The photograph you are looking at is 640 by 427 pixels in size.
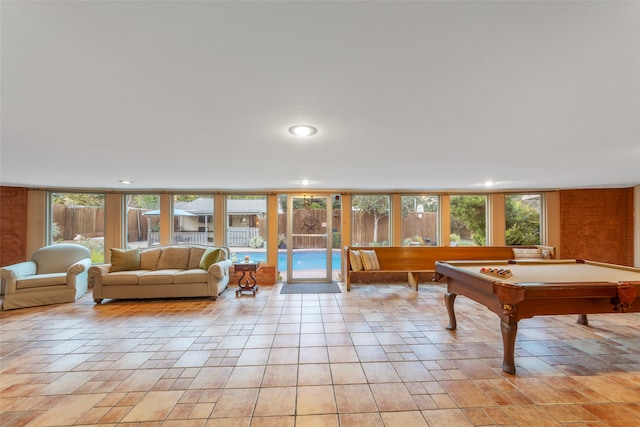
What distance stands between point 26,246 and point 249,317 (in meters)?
5.18

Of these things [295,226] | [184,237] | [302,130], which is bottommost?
[184,237]

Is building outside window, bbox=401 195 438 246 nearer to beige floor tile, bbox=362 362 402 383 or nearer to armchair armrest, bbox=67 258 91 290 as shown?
beige floor tile, bbox=362 362 402 383

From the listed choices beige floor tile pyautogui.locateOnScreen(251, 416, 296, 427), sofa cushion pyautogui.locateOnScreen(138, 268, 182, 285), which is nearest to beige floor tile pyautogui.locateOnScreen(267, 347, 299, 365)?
beige floor tile pyautogui.locateOnScreen(251, 416, 296, 427)

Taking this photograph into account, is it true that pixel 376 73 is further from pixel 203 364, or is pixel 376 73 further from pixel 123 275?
pixel 123 275

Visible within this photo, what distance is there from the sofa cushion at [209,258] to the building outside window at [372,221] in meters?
3.06

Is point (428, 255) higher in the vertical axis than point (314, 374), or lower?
higher

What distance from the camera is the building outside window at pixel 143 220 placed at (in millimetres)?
6125

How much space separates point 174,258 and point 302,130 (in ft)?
14.0

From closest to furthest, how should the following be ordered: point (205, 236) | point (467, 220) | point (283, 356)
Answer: point (283, 356)
point (205, 236)
point (467, 220)

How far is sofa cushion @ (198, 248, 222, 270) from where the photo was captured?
492cm

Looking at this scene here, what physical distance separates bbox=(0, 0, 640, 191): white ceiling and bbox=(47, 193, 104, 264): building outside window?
354 cm

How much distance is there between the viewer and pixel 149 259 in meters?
5.14

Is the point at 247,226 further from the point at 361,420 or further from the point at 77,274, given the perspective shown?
the point at 361,420

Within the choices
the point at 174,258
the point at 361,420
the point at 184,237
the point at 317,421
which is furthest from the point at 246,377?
the point at 184,237
